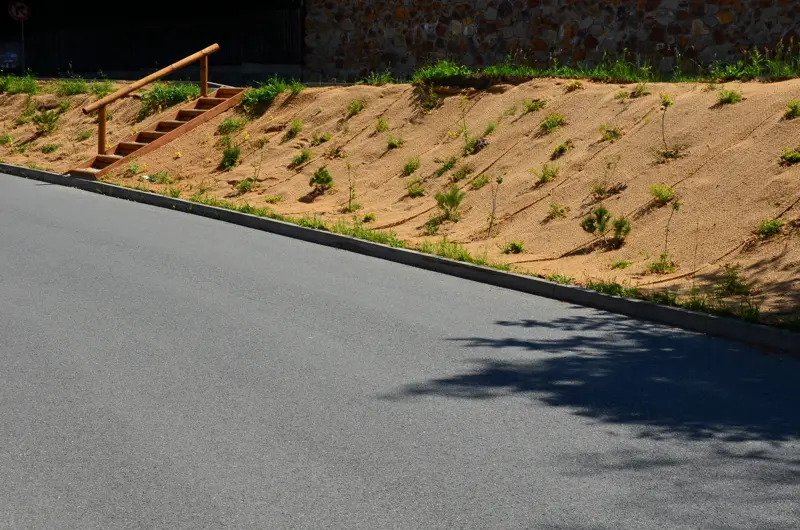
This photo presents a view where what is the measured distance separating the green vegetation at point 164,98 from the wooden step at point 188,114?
102 centimetres

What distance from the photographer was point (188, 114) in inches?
Result: 885

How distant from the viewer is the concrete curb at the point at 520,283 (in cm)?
856

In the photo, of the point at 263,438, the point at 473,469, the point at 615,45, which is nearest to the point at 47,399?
the point at 263,438

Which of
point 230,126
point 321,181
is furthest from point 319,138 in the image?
point 230,126

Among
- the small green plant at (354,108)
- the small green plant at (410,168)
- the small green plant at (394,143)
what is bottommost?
the small green plant at (410,168)

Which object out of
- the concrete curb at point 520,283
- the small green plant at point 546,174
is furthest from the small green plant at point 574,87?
the concrete curb at point 520,283

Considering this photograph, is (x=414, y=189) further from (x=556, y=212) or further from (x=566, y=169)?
(x=556, y=212)

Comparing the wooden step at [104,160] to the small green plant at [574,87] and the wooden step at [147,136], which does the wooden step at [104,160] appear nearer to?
the wooden step at [147,136]

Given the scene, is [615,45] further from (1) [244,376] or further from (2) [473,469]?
(2) [473,469]

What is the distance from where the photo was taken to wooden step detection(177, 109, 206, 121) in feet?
73.5

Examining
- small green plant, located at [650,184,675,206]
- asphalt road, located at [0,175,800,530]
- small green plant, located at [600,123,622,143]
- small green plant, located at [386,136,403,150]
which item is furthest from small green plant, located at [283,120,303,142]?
asphalt road, located at [0,175,800,530]

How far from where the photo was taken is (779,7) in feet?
54.6

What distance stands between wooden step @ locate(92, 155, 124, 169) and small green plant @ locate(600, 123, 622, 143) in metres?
9.94

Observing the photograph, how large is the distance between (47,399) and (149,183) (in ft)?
42.3
